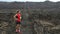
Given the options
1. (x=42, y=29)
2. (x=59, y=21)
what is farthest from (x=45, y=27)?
(x=59, y=21)

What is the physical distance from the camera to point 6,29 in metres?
9.38

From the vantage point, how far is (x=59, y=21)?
9.47 meters

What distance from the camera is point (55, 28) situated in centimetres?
939

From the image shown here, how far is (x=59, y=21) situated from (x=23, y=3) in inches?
86.8

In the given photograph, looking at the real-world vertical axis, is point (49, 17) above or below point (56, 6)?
below

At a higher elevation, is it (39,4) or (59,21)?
(39,4)

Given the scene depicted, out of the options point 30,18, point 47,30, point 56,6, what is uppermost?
point 56,6

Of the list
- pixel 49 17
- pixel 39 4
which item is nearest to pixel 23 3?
pixel 39 4

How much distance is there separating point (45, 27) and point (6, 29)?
209cm

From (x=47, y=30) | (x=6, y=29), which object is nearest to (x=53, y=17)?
(x=47, y=30)

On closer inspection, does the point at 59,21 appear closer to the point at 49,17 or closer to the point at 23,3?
the point at 49,17

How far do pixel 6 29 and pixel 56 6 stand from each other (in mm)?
3018

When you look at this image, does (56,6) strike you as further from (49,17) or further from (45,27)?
(45,27)

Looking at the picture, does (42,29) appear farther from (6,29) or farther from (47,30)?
(6,29)
